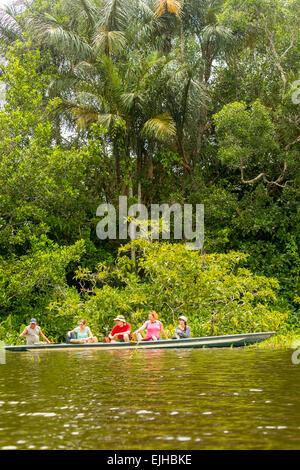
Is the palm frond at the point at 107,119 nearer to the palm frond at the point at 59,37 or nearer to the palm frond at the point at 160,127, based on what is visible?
the palm frond at the point at 160,127

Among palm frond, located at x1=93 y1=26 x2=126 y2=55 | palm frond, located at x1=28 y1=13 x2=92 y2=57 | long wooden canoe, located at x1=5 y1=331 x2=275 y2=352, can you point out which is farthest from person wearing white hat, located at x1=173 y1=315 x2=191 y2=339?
palm frond, located at x1=28 y1=13 x2=92 y2=57

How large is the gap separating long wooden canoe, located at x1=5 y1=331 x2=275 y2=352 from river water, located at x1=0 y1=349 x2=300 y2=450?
7.01 ft

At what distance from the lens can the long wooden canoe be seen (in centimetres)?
1343

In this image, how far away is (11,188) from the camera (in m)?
19.4

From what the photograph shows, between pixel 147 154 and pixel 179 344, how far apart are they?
12.2 meters

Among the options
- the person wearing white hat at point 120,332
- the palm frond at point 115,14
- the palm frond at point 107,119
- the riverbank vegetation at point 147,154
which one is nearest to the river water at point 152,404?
the person wearing white hat at point 120,332

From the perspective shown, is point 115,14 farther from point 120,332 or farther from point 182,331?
point 182,331

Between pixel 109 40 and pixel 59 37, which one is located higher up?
pixel 59 37

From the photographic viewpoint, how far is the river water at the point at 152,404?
16.4ft

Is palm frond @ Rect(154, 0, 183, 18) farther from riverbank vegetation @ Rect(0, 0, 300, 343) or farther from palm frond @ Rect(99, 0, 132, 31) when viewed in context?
palm frond @ Rect(99, 0, 132, 31)

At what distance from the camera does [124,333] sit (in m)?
14.5

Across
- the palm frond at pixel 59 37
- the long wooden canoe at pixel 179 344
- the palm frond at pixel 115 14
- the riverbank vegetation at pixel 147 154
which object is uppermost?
the palm frond at pixel 115 14

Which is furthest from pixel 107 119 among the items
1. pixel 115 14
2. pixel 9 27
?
pixel 9 27

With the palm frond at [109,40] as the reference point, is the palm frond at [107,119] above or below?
below
